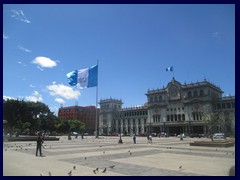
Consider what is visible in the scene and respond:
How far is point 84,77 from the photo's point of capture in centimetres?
4238

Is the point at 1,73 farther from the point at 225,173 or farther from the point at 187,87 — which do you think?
the point at 187,87

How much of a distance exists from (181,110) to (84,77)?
70106 millimetres

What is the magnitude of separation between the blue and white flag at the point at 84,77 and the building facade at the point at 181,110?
5311 centimetres

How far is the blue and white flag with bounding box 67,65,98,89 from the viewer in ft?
129

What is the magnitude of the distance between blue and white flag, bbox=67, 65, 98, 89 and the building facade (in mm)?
53108

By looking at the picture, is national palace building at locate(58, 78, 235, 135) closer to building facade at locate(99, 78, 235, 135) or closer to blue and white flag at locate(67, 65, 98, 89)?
building facade at locate(99, 78, 235, 135)

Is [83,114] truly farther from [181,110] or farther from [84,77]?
[84,77]

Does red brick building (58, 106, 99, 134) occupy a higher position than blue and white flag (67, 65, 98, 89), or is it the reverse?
blue and white flag (67, 65, 98, 89)

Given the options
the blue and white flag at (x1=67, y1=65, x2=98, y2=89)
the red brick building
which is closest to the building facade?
the red brick building

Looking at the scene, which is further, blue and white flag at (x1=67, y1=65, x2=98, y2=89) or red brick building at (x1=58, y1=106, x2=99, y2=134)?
red brick building at (x1=58, y1=106, x2=99, y2=134)

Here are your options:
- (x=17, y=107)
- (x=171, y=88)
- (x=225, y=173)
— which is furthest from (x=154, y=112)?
(x=225, y=173)

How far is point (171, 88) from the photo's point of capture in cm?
11031

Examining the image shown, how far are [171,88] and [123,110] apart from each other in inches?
1372

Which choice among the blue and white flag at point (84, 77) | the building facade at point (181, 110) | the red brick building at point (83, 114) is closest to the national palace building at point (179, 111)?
the building facade at point (181, 110)
